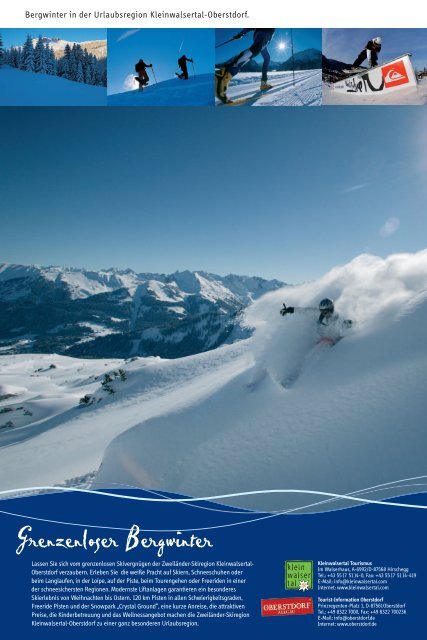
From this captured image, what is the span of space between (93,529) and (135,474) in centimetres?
153

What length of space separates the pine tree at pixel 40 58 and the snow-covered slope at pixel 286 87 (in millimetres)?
4512

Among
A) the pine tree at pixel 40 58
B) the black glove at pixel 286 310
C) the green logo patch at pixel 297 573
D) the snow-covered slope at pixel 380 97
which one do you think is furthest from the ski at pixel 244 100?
the green logo patch at pixel 297 573

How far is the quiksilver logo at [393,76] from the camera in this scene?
29.2ft

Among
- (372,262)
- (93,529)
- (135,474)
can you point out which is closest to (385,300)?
(372,262)

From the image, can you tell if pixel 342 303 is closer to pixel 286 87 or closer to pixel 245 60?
pixel 286 87

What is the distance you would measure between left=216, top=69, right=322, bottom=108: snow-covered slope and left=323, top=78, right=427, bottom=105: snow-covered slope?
0.26 meters

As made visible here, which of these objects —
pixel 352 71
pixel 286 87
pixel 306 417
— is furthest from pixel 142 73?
pixel 306 417

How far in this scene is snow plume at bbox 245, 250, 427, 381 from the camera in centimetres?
974

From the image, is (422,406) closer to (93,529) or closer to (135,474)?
(135,474)

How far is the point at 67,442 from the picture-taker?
57.1ft

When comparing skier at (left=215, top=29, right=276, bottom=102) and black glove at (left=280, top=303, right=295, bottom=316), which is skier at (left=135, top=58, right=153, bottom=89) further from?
black glove at (left=280, top=303, right=295, bottom=316)

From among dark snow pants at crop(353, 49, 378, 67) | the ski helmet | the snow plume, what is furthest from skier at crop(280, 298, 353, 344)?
dark snow pants at crop(353, 49, 378, 67)

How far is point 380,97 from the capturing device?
9141 millimetres

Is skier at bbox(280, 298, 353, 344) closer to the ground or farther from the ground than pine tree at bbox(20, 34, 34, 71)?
closer to the ground
